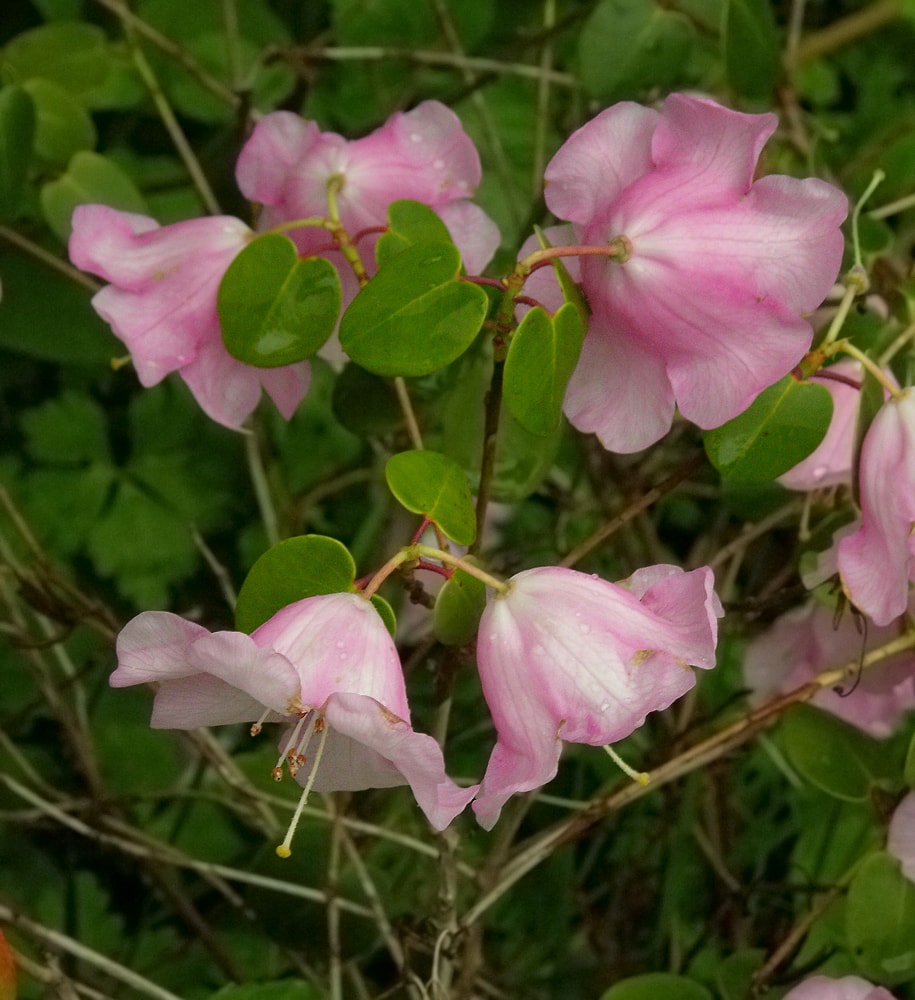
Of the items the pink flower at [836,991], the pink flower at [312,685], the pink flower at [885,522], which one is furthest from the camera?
the pink flower at [836,991]

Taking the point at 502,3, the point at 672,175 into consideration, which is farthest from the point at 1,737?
the point at 502,3

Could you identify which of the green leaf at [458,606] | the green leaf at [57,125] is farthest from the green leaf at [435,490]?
the green leaf at [57,125]

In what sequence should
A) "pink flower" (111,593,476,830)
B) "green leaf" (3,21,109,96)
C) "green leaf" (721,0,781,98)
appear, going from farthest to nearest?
"green leaf" (3,21,109,96) → "green leaf" (721,0,781,98) → "pink flower" (111,593,476,830)

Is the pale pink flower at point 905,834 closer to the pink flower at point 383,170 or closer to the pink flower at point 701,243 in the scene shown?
the pink flower at point 701,243

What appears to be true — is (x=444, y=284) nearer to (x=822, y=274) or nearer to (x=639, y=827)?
(x=822, y=274)

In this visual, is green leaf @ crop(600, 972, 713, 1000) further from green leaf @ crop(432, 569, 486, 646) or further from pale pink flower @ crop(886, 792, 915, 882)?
green leaf @ crop(432, 569, 486, 646)

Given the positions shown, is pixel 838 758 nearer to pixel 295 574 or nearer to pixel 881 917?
pixel 881 917

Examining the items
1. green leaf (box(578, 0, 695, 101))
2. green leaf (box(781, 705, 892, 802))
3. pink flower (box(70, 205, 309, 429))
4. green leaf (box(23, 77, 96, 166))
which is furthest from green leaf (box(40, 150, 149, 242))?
green leaf (box(781, 705, 892, 802))
